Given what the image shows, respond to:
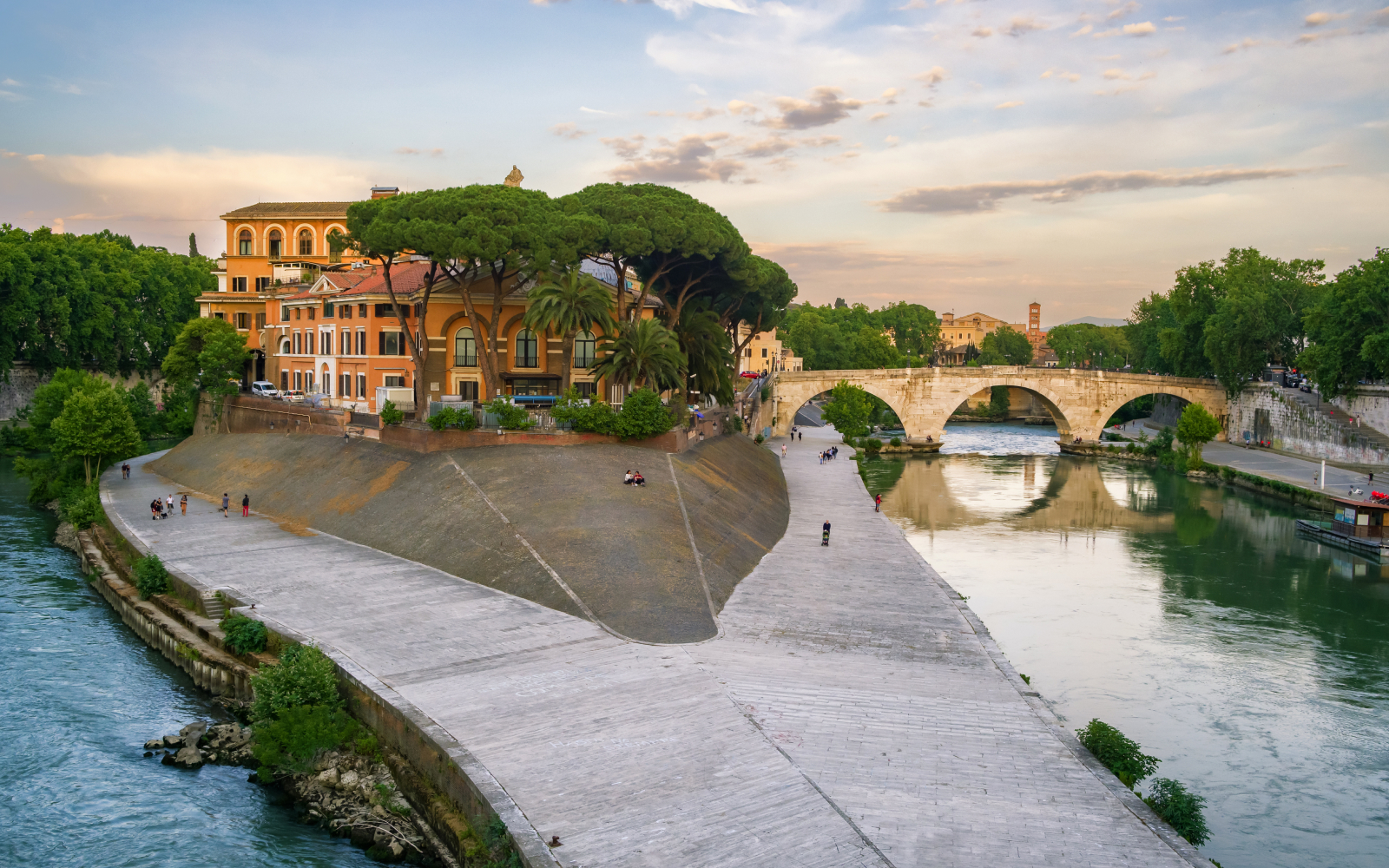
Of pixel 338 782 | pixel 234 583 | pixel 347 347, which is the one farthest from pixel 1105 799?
pixel 347 347

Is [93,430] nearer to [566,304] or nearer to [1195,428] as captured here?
[566,304]

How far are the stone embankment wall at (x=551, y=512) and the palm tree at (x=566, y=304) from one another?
19.8 ft

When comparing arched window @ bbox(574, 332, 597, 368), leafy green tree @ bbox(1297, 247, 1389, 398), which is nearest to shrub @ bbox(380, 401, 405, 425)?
arched window @ bbox(574, 332, 597, 368)

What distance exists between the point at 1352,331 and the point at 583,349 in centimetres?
4977

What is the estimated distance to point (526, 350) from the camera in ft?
179

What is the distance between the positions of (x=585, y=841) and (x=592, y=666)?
7.95 m

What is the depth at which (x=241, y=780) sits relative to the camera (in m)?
21.9

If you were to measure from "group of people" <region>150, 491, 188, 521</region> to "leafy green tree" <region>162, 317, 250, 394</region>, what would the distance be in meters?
22.6

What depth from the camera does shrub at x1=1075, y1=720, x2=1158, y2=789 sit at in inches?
760

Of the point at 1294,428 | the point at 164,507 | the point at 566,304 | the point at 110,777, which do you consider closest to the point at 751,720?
the point at 110,777

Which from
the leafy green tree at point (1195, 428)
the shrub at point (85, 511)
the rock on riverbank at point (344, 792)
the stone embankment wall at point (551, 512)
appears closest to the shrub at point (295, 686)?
the rock on riverbank at point (344, 792)

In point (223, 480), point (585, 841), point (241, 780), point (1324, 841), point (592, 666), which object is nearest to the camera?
point (585, 841)

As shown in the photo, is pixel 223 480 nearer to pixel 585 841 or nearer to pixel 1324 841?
pixel 585 841

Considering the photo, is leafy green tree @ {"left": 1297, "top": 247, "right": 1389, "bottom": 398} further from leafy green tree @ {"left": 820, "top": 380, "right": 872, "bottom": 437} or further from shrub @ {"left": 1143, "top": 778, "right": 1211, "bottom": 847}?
shrub @ {"left": 1143, "top": 778, "right": 1211, "bottom": 847}
